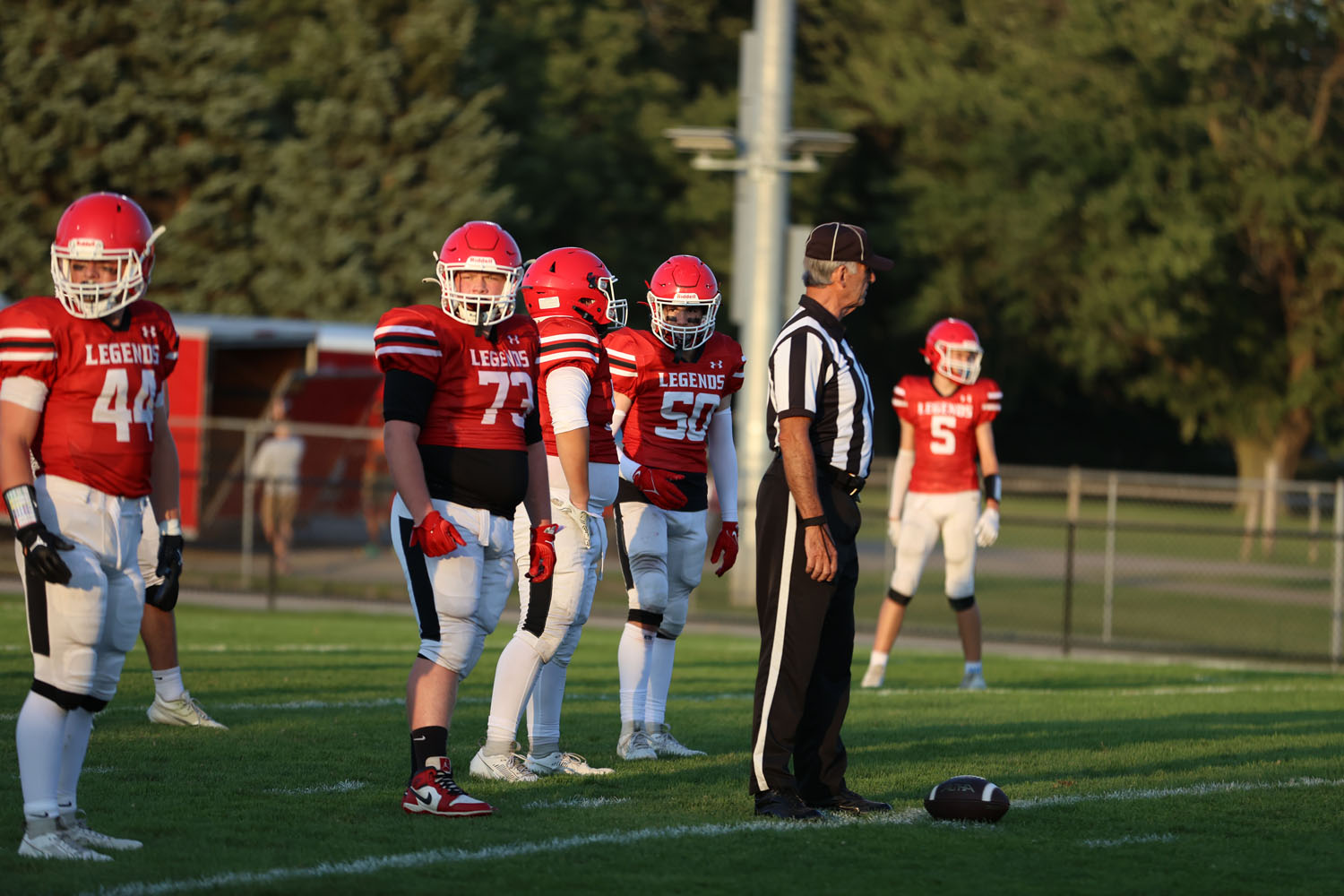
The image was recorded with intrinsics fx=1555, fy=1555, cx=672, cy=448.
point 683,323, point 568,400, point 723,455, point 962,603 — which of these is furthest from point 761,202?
point 568,400

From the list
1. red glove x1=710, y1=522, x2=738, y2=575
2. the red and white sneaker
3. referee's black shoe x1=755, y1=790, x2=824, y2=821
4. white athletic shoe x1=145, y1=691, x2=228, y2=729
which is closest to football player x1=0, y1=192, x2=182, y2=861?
the red and white sneaker

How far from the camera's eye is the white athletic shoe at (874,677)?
35.9 ft

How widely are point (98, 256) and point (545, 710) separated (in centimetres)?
286

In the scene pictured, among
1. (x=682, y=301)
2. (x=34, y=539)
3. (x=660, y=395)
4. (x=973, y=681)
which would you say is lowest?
(x=973, y=681)

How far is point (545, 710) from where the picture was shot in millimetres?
6953

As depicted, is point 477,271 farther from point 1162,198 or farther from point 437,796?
point 1162,198

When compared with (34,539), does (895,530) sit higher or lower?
lower

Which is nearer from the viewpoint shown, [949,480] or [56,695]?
[56,695]

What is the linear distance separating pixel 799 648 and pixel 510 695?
4.46 feet

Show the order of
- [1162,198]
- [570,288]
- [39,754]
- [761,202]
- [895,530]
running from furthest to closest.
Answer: [1162,198]
[761,202]
[895,530]
[570,288]
[39,754]

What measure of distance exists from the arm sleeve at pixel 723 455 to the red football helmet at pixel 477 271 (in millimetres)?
2080

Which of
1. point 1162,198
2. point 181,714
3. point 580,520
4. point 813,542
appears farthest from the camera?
point 1162,198

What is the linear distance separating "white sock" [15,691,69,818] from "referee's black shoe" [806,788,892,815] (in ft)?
9.28

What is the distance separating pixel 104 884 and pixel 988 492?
292 inches
